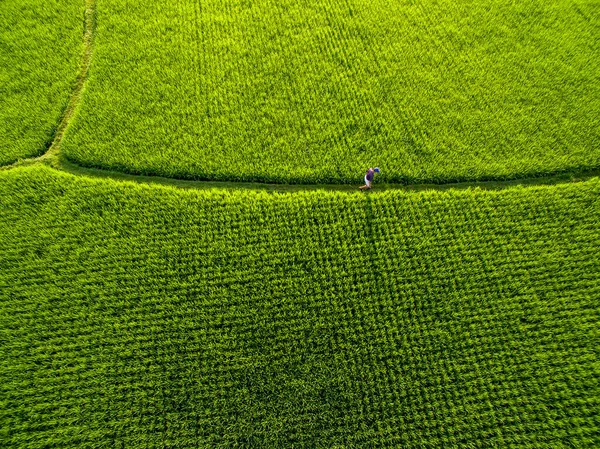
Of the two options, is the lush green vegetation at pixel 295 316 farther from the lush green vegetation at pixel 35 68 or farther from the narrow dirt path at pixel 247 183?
the lush green vegetation at pixel 35 68

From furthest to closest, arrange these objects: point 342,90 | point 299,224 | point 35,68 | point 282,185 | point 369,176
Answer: point 35,68 < point 342,90 < point 282,185 < point 369,176 < point 299,224

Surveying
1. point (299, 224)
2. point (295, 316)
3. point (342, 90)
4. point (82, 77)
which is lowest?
point (295, 316)

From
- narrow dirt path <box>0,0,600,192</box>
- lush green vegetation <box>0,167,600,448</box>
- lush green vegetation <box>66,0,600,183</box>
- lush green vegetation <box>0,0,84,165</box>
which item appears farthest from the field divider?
lush green vegetation <box>0,0,84,165</box>

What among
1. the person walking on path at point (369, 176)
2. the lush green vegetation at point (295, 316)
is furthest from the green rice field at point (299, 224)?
the person walking on path at point (369, 176)

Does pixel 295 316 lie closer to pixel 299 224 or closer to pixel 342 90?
pixel 299 224

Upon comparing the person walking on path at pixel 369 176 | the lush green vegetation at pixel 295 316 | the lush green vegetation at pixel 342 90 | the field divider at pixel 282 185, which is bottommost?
the lush green vegetation at pixel 295 316

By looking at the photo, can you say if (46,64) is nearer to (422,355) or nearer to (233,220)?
(233,220)

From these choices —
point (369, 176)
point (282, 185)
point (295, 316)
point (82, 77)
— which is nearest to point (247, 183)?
point (282, 185)
